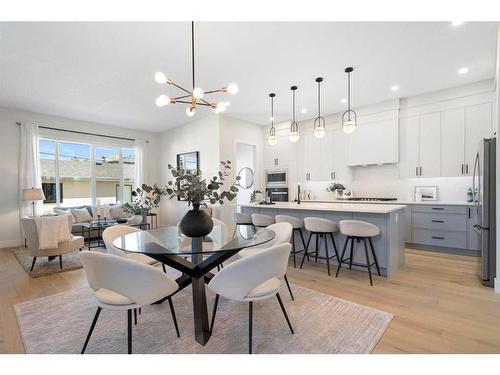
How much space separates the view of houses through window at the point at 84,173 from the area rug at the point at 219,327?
13.8 ft

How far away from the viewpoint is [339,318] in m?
2.15

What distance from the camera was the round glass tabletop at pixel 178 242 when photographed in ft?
5.95

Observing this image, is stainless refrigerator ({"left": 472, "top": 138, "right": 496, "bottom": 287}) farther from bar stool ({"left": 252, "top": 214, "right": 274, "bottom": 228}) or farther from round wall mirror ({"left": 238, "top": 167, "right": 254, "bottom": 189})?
round wall mirror ({"left": 238, "top": 167, "right": 254, "bottom": 189})

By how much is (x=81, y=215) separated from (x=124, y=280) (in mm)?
4952

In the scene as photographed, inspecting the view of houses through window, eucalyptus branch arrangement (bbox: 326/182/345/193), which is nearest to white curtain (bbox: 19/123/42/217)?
the view of houses through window

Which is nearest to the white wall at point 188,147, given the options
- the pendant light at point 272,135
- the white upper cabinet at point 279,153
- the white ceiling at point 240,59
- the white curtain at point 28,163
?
the white ceiling at point 240,59

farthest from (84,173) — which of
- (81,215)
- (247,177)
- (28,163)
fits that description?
(247,177)

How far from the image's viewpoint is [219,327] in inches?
80.1

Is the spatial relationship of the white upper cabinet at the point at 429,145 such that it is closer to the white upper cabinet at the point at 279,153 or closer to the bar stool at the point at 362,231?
the bar stool at the point at 362,231

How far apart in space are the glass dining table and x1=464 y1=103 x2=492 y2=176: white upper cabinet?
4.07 metres

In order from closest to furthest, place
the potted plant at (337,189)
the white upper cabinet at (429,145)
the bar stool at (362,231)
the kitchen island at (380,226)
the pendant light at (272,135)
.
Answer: the bar stool at (362,231), the kitchen island at (380,226), the pendant light at (272,135), the white upper cabinet at (429,145), the potted plant at (337,189)
